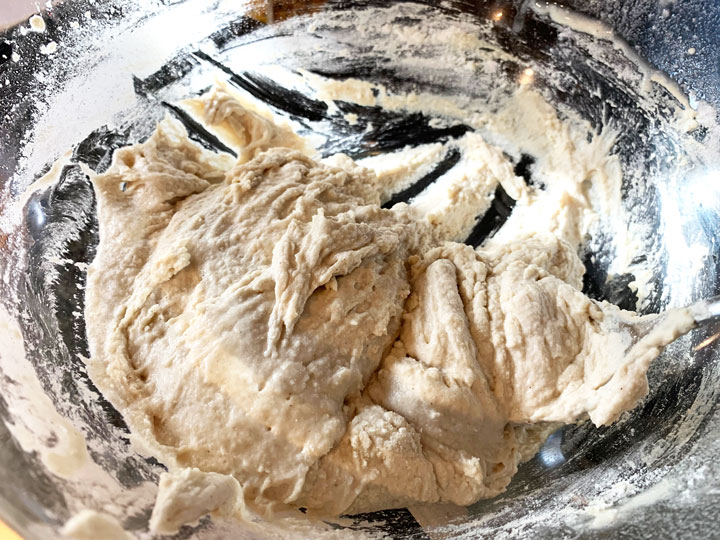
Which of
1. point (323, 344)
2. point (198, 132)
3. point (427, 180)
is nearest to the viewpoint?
point (323, 344)

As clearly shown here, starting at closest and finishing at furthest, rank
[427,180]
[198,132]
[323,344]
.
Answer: [323,344] < [198,132] < [427,180]

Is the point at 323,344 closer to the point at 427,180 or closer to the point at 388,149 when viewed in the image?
the point at 427,180

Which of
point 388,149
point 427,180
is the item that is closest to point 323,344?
point 427,180

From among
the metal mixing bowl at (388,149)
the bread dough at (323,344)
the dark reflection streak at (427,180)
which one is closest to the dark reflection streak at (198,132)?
the metal mixing bowl at (388,149)

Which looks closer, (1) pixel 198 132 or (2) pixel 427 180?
(1) pixel 198 132

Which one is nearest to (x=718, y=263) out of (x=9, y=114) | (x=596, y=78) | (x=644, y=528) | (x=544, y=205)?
(x=544, y=205)

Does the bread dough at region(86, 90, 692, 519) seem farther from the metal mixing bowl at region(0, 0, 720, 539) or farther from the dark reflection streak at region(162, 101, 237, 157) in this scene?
the dark reflection streak at region(162, 101, 237, 157)

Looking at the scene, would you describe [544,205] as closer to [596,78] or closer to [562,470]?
[596,78]

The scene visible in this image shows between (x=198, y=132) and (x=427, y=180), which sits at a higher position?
(x=427, y=180)
